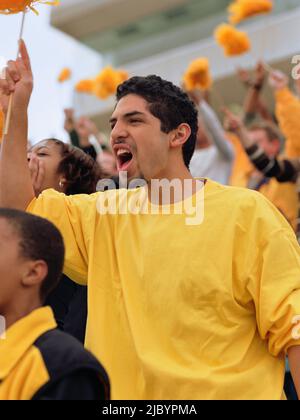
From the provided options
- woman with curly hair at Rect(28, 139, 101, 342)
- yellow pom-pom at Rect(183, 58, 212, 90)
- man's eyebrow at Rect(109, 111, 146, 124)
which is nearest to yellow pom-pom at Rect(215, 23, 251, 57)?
yellow pom-pom at Rect(183, 58, 212, 90)

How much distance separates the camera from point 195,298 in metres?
2.62

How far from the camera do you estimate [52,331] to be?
216 centimetres

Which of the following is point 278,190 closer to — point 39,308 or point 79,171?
point 79,171

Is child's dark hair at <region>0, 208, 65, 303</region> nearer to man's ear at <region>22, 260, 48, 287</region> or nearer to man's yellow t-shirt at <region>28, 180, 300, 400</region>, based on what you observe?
man's ear at <region>22, 260, 48, 287</region>

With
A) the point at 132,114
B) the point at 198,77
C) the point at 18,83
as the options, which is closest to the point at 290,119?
the point at 198,77

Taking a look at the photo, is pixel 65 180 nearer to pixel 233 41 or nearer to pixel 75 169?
pixel 75 169

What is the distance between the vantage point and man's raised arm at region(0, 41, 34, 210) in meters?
2.70

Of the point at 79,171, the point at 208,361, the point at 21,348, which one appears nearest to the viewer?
the point at 21,348

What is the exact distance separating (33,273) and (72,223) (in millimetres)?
611

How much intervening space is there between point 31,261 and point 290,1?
11313 mm

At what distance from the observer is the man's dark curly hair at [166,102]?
9.83 feet

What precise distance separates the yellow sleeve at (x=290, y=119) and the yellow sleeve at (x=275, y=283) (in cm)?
289
